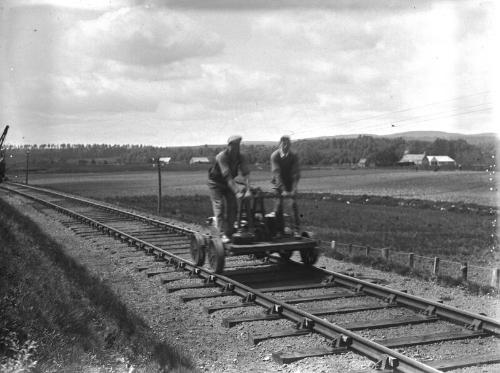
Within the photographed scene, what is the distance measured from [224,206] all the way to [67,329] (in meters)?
4.17

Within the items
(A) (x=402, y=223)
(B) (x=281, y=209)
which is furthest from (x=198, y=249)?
(A) (x=402, y=223)

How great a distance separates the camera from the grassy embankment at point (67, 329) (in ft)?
16.2

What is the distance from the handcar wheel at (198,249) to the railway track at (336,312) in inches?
2.2

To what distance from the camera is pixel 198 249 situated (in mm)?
10203

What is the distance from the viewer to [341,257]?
1227cm

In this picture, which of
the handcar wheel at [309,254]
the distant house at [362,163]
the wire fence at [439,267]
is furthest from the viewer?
the distant house at [362,163]

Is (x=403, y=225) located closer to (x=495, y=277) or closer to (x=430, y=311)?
(x=495, y=277)

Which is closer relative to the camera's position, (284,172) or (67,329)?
(67,329)

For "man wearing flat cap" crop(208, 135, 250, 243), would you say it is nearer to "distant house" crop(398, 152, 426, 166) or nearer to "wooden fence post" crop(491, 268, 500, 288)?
"wooden fence post" crop(491, 268, 500, 288)

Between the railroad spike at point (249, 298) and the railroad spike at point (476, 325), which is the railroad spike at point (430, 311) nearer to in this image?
the railroad spike at point (476, 325)

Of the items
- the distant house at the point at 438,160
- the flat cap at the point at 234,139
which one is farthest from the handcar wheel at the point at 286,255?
the distant house at the point at 438,160

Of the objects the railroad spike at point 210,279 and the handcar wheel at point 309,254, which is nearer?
the railroad spike at point 210,279

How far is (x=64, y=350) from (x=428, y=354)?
370cm

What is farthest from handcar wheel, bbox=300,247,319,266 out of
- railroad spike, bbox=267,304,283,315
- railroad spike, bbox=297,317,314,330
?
railroad spike, bbox=297,317,314,330
